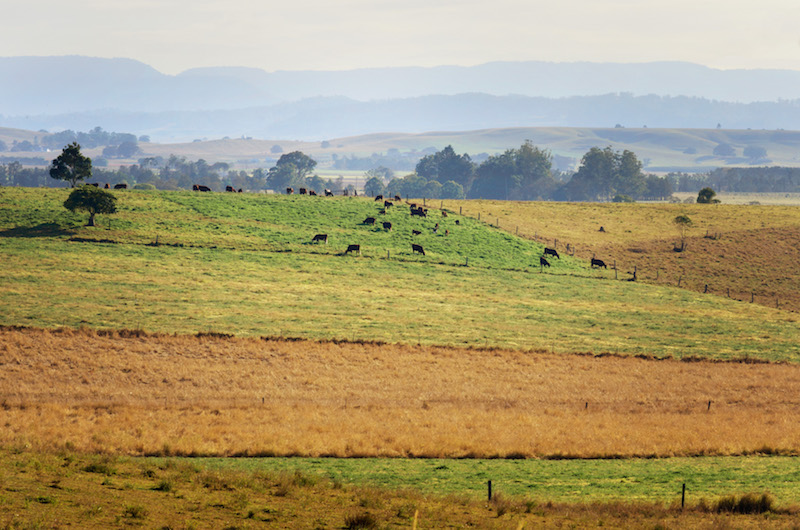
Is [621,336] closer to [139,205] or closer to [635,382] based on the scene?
[635,382]

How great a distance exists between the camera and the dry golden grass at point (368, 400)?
31219 mm

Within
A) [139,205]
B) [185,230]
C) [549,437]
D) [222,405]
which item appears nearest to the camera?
[549,437]

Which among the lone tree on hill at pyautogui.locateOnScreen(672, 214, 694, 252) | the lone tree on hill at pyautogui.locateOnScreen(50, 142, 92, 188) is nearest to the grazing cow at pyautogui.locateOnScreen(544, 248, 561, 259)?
the lone tree on hill at pyautogui.locateOnScreen(672, 214, 694, 252)

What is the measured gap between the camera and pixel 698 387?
43.1m

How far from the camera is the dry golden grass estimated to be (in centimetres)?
3122

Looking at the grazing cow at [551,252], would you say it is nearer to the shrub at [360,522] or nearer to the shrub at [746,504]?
the shrub at [746,504]

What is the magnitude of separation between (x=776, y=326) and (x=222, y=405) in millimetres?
48245

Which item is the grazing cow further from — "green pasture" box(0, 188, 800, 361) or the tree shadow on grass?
the tree shadow on grass

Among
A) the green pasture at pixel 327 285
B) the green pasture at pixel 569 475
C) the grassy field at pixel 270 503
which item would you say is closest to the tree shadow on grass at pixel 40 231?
the green pasture at pixel 327 285

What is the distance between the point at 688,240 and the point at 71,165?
3285 inches

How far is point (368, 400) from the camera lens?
38.2m

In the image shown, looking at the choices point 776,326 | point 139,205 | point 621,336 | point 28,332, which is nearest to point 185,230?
point 139,205

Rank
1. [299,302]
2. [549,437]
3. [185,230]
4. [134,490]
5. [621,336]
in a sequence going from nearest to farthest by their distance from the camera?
[134,490] < [549,437] < [621,336] < [299,302] < [185,230]

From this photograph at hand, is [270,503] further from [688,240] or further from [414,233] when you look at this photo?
[688,240]
